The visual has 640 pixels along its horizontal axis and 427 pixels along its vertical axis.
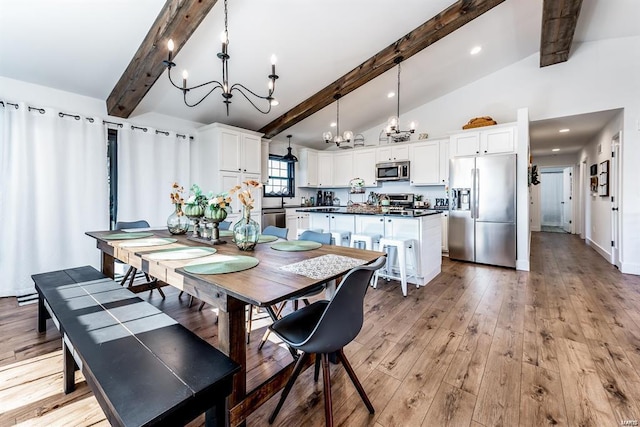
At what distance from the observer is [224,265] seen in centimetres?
149

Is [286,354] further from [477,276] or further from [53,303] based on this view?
[477,276]

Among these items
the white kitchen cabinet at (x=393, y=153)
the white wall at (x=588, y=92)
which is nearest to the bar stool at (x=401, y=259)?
the white kitchen cabinet at (x=393, y=153)

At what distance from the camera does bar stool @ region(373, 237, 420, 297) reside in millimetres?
3101

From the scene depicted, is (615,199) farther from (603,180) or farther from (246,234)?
(246,234)

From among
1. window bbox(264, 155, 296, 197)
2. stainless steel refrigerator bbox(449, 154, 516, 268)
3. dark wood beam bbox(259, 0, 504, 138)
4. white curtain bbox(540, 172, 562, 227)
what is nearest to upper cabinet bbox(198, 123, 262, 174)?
dark wood beam bbox(259, 0, 504, 138)

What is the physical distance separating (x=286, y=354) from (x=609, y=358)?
222 cm

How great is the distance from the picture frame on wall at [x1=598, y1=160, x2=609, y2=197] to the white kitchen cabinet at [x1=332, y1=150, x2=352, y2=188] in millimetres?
4450

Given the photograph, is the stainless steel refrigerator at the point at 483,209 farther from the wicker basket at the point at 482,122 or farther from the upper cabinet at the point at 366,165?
the upper cabinet at the point at 366,165

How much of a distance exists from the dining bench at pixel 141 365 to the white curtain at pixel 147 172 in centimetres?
245

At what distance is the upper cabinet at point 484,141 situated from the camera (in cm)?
427

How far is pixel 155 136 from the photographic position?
4027mm

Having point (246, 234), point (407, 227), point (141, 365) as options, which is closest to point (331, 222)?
point (407, 227)

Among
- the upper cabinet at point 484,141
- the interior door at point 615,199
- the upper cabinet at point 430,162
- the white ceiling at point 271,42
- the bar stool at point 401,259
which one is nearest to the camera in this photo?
the white ceiling at point 271,42

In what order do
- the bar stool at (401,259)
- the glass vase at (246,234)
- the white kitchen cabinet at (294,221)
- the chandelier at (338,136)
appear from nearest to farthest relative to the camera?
the glass vase at (246,234) < the bar stool at (401,259) < the chandelier at (338,136) < the white kitchen cabinet at (294,221)
